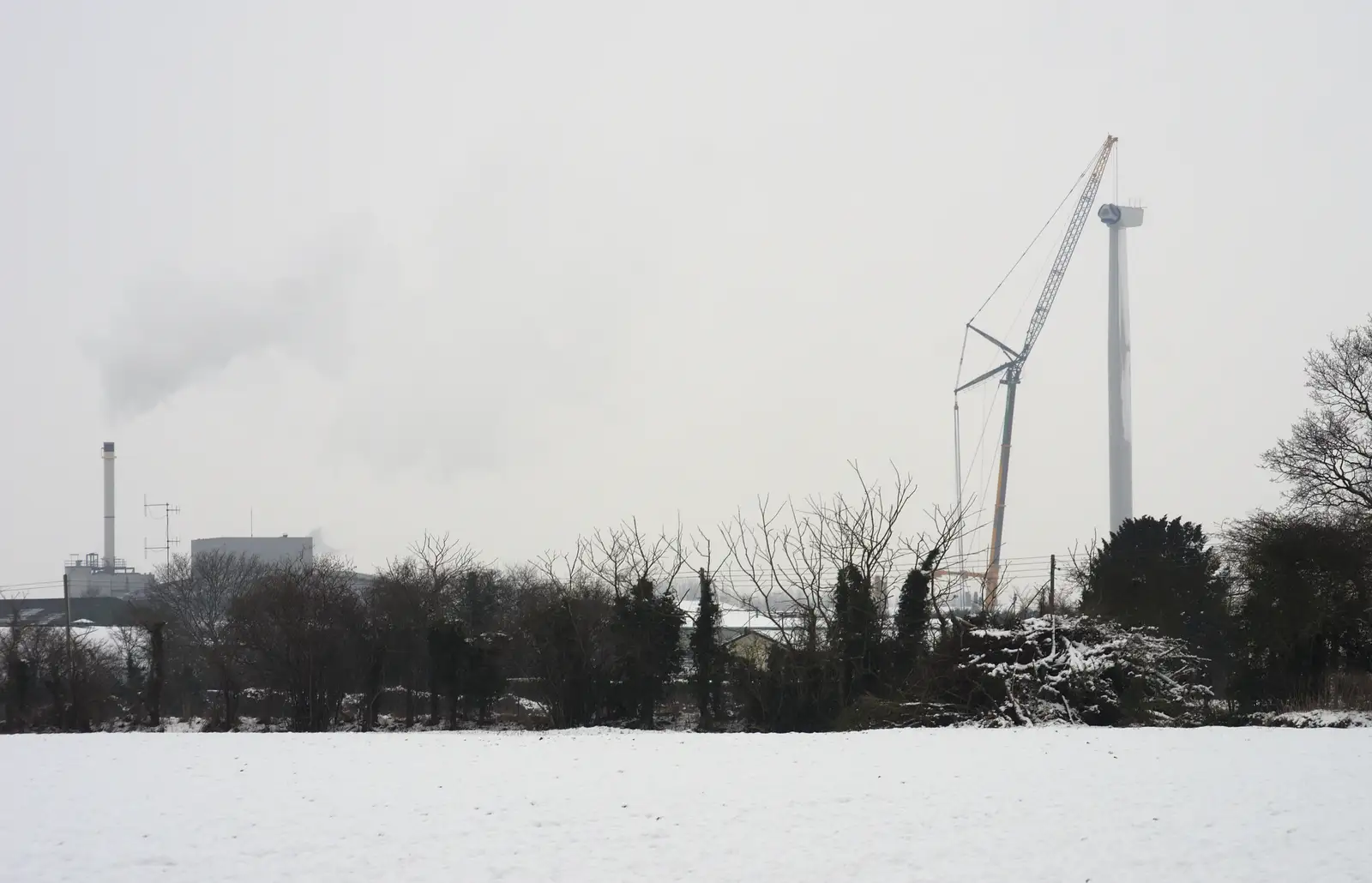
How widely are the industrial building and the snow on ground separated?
281ft

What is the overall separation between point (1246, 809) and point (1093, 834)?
2.04 metres

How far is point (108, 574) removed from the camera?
95312 mm

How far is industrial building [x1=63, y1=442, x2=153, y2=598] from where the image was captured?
9388cm

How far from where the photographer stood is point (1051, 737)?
1762cm

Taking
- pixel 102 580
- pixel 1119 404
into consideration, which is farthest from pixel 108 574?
pixel 1119 404

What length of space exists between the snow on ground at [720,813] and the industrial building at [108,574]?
281ft

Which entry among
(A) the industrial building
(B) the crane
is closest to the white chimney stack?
(A) the industrial building

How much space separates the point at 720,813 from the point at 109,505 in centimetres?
9822

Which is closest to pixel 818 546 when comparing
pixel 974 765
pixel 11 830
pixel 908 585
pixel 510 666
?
pixel 908 585

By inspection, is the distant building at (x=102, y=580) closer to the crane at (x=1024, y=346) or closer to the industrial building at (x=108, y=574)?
the industrial building at (x=108, y=574)

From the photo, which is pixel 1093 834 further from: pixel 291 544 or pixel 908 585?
pixel 291 544

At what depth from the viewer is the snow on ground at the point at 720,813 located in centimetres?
1076

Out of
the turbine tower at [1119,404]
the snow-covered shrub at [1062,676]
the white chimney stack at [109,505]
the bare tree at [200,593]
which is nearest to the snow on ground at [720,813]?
the snow-covered shrub at [1062,676]

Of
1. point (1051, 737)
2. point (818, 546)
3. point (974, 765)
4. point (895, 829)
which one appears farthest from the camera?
point (818, 546)
